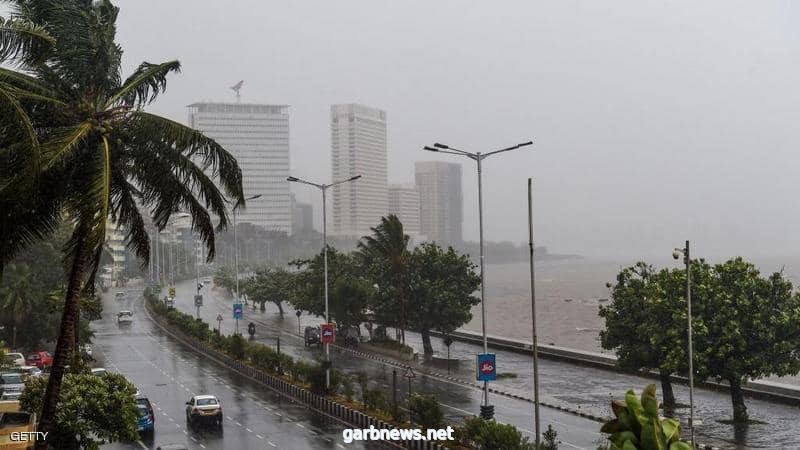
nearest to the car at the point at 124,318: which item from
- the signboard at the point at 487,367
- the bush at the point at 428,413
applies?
the bush at the point at 428,413

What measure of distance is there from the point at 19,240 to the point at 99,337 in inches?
2656

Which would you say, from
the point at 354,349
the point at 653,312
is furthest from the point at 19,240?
the point at 354,349

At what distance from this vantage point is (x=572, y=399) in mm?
48000

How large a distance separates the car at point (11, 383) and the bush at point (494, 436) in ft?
80.8

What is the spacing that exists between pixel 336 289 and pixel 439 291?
11585 mm

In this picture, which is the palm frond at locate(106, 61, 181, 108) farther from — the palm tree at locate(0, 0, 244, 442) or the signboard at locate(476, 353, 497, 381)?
the signboard at locate(476, 353, 497, 381)

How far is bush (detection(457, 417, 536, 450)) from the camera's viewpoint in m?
Result: 27.9

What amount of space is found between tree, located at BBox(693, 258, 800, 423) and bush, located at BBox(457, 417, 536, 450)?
48.0 ft

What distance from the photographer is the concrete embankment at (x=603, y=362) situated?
46719 mm

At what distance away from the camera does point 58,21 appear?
64.5ft

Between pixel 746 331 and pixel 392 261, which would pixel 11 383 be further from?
pixel 746 331

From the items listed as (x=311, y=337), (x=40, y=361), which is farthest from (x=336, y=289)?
(x=40, y=361)

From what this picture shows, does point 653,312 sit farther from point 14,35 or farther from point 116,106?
point 14,35

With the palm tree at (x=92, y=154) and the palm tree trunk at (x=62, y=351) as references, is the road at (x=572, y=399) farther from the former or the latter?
the palm tree trunk at (x=62, y=351)
